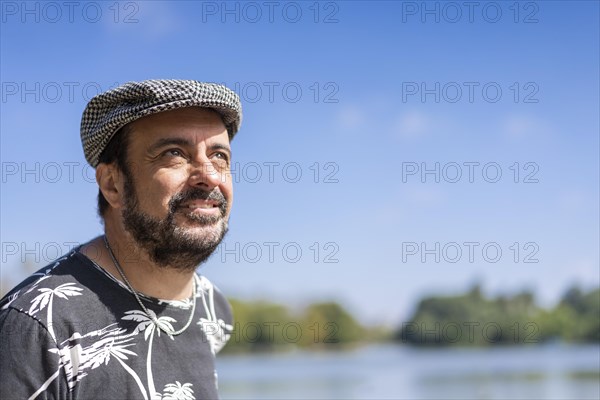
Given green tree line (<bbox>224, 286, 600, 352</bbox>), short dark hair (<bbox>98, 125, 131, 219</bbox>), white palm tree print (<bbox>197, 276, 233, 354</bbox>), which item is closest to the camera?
short dark hair (<bbox>98, 125, 131, 219</bbox>)

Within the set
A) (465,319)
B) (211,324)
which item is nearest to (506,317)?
(465,319)

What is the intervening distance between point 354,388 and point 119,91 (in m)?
27.0

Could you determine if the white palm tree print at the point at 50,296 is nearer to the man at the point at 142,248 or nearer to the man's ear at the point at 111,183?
the man at the point at 142,248

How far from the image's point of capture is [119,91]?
3270 millimetres

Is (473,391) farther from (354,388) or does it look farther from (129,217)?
(129,217)

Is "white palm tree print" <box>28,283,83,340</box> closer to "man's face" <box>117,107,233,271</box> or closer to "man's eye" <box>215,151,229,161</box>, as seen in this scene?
"man's face" <box>117,107,233,271</box>

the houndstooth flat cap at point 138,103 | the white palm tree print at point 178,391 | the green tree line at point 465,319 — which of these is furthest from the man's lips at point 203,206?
the green tree line at point 465,319

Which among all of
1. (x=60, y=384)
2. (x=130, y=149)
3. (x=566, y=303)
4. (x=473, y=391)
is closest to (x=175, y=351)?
(x=60, y=384)

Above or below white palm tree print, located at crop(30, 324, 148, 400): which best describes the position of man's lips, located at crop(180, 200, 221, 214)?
above

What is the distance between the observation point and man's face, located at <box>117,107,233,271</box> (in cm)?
323

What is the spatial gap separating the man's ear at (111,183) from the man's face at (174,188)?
2.3 inches

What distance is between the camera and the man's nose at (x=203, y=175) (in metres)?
3.24

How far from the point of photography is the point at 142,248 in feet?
10.9

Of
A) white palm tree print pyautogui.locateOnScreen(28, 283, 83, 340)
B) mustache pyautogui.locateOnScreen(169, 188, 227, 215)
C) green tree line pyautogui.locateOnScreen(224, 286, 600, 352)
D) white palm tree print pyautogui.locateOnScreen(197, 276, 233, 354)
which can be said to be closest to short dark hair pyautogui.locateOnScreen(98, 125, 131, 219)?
mustache pyautogui.locateOnScreen(169, 188, 227, 215)
